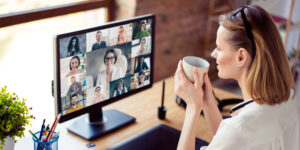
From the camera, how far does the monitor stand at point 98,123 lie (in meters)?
1.52

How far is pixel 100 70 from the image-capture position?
1.49 meters

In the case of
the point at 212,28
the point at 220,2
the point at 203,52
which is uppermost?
the point at 220,2

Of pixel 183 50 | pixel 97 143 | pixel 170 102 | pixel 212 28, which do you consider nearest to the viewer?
pixel 97 143

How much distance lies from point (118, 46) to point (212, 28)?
2210 mm

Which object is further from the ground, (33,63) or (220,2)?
(220,2)

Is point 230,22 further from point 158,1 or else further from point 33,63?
point 158,1

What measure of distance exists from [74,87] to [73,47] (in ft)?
0.52

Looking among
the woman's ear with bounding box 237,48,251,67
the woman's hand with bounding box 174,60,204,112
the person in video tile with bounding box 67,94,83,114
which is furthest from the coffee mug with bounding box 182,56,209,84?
the person in video tile with bounding box 67,94,83,114

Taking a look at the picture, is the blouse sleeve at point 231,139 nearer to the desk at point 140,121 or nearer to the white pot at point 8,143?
the desk at point 140,121

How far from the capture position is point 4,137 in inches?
45.8

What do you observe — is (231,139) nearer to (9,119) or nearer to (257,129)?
(257,129)

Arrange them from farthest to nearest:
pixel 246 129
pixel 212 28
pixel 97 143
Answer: pixel 212 28, pixel 97 143, pixel 246 129

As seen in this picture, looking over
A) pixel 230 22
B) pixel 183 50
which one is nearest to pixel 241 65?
pixel 230 22

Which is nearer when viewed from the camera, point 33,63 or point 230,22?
point 230,22
